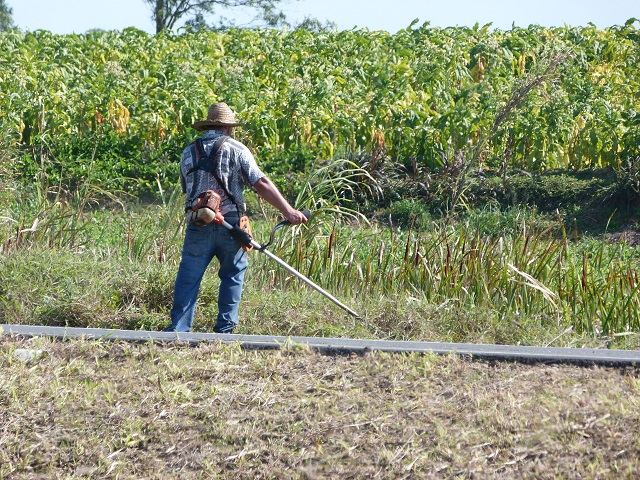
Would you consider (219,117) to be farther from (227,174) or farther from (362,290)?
(362,290)

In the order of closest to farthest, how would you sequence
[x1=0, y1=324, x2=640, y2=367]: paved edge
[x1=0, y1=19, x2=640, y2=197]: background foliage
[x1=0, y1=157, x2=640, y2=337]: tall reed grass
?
[x1=0, y1=324, x2=640, y2=367]: paved edge → [x1=0, y1=157, x2=640, y2=337]: tall reed grass → [x1=0, y1=19, x2=640, y2=197]: background foliage

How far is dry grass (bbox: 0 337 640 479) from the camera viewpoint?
369 cm

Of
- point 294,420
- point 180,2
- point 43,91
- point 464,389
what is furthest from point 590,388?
point 180,2

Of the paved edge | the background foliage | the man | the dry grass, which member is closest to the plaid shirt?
the man

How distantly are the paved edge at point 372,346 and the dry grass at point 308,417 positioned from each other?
70 mm

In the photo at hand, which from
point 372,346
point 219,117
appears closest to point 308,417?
point 372,346

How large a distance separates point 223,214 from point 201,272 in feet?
1.27

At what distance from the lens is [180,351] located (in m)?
4.75

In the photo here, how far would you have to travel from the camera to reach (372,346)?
186 inches

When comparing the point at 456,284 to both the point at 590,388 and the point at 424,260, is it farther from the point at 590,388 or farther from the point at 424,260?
the point at 590,388

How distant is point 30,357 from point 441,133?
8012 millimetres

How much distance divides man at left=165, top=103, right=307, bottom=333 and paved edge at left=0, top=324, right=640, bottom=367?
889 mm

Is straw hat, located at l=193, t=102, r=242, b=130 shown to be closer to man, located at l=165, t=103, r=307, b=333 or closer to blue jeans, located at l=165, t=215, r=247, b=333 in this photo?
man, located at l=165, t=103, r=307, b=333

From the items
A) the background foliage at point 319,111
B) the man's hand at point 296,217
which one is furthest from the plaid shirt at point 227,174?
the background foliage at point 319,111
